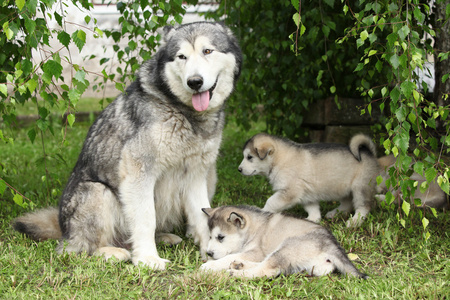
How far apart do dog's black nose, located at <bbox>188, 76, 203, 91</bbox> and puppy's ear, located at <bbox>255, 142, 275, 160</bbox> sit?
4.32ft

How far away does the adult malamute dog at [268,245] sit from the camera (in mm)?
3123

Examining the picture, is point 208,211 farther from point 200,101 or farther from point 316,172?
point 316,172

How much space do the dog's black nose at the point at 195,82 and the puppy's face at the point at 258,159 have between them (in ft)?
4.36

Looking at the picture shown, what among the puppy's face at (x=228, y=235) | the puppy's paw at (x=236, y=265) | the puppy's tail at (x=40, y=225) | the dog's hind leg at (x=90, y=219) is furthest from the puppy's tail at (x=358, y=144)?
the puppy's tail at (x=40, y=225)

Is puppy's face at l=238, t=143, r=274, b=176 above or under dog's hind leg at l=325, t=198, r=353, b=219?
above

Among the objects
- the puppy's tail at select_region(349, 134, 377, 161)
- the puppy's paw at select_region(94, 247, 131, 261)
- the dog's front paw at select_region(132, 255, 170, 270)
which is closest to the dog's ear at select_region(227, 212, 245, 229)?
the dog's front paw at select_region(132, 255, 170, 270)

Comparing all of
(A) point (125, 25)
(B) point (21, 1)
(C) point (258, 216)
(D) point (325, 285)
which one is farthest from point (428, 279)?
(A) point (125, 25)

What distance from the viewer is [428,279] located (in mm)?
3018

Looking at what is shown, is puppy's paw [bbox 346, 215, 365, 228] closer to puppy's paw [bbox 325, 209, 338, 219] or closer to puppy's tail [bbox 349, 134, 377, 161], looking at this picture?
puppy's paw [bbox 325, 209, 338, 219]

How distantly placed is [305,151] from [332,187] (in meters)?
0.43

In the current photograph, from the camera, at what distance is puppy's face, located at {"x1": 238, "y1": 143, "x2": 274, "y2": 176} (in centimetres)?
→ 450

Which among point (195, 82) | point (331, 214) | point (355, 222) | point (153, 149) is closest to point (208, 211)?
point (153, 149)

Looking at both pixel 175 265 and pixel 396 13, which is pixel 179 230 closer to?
pixel 175 265

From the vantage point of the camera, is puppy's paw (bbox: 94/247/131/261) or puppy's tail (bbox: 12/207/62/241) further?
puppy's tail (bbox: 12/207/62/241)
